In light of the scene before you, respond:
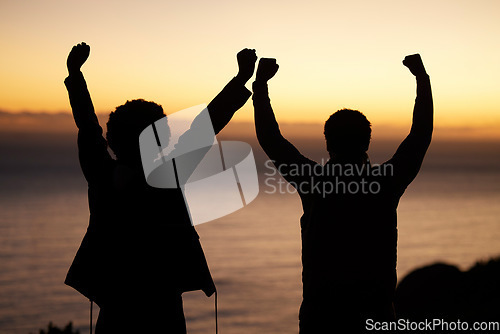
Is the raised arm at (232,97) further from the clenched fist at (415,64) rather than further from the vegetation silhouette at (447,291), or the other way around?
the vegetation silhouette at (447,291)

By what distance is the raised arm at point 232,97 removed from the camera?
9.53 ft

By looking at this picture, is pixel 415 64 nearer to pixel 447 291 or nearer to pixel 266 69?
pixel 266 69

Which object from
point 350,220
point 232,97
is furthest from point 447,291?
point 232,97

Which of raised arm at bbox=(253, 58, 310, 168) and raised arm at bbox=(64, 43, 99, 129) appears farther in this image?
raised arm at bbox=(253, 58, 310, 168)

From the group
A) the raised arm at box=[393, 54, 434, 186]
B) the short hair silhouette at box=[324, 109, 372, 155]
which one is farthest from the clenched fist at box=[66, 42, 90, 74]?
the raised arm at box=[393, 54, 434, 186]

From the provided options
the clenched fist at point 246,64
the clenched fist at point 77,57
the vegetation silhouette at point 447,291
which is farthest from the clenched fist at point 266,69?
the vegetation silhouette at point 447,291

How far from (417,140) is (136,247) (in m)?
1.64

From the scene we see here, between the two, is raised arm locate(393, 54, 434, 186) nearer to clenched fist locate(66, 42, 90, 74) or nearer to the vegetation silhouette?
clenched fist locate(66, 42, 90, 74)

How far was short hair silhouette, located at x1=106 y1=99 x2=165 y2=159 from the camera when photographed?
2861 mm

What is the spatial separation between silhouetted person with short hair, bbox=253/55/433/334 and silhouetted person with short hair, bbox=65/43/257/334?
64cm

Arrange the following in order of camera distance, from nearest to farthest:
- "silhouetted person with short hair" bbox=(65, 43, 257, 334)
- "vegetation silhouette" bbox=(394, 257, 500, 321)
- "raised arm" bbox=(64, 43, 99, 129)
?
"silhouetted person with short hair" bbox=(65, 43, 257, 334), "raised arm" bbox=(64, 43, 99, 129), "vegetation silhouette" bbox=(394, 257, 500, 321)

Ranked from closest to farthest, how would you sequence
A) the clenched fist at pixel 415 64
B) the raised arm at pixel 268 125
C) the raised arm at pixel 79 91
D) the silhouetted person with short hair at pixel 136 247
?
the silhouetted person with short hair at pixel 136 247 < the raised arm at pixel 79 91 < the raised arm at pixel 268 125 < the clenched fist at pixel 415 64

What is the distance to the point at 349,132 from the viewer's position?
316cm

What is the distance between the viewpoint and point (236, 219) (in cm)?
3347
